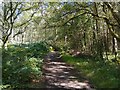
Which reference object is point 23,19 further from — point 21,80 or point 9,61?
point 21,80

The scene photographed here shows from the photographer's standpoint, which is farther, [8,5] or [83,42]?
[83,42]

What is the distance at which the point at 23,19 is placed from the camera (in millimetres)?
29516

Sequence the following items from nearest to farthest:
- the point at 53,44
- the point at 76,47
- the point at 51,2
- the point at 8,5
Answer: the point at 51,2
the point at 8,5
the point at 76,47
the point at 53,44

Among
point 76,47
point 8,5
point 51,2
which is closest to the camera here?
point 51,2

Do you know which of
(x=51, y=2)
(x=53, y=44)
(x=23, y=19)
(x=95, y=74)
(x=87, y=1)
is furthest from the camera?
(x=53, y=44)

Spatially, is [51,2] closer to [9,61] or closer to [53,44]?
[9,61]

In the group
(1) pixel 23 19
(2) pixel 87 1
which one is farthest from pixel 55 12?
(1) pixel 23 19

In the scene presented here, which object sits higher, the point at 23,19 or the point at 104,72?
the point at 23,19

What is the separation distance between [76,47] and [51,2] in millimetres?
15342

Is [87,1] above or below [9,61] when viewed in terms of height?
above

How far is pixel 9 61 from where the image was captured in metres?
12.6

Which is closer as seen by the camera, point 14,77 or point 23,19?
point 14,77

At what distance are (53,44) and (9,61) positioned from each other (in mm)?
32432

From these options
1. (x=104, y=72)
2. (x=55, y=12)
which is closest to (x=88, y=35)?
(x=55, y=12)
